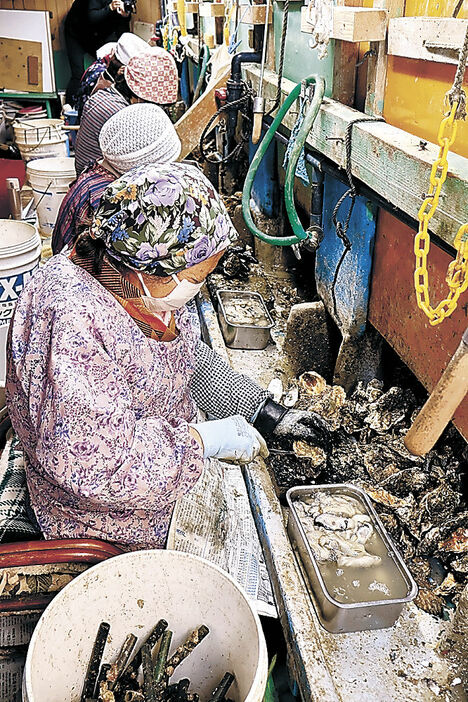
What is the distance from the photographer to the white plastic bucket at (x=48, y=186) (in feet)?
20.3

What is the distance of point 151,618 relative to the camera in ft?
5.70

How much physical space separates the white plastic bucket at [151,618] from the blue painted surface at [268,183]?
4032 millimetres

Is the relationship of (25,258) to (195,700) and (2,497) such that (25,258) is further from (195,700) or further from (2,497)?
(195,700)

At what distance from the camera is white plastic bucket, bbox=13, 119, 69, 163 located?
743 centimetres

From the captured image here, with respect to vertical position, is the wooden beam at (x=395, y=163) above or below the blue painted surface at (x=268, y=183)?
above

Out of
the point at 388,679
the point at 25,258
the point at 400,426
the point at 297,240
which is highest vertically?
the point at 297,240

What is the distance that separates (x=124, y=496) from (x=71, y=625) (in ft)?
1.16

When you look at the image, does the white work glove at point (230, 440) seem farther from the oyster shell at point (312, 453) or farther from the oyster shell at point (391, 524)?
the oyster shell at point (391, 524)

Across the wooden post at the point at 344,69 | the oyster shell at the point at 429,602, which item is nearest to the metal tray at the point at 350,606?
the oyster shell at the point at 429,602

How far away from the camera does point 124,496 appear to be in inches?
66.6

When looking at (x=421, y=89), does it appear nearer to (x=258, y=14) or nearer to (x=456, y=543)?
(x=456, y=543)

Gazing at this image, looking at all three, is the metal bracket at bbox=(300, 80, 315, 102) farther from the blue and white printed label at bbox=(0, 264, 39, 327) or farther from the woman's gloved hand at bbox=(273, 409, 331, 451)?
the blue and white printed label at bbox=(0, 264, 39, 327)

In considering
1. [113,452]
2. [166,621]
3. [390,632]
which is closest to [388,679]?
[390,632]

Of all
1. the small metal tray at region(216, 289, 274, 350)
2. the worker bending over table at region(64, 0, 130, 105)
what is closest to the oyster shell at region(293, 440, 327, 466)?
the small metal tray at region(216, 289, 274, 350)
